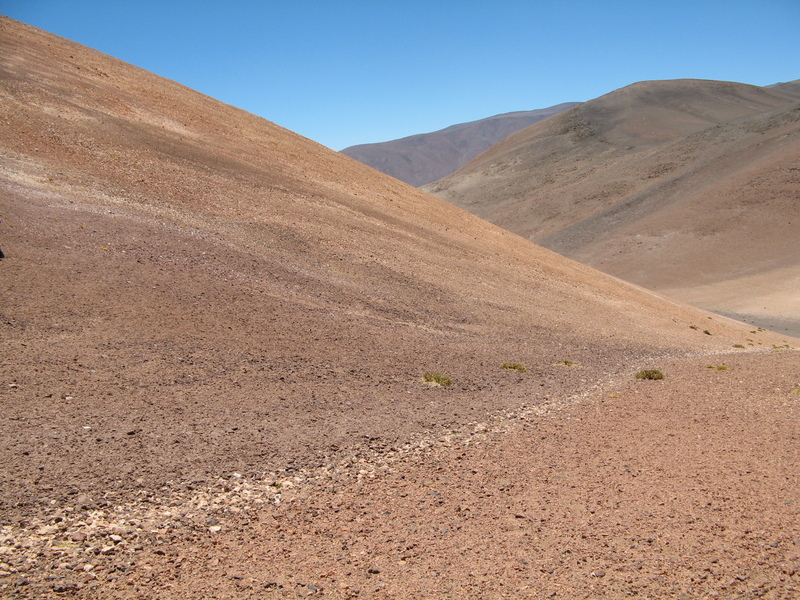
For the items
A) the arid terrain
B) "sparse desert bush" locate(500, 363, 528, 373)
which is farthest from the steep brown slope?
"sparse desert bush" locate(500, 363, 528, 373)

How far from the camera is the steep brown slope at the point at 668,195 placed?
5112cm

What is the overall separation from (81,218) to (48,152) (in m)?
5.59

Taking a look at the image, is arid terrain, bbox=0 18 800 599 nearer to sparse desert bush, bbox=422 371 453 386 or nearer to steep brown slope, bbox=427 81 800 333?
sparse desert bush, bbox=422 371 453 386

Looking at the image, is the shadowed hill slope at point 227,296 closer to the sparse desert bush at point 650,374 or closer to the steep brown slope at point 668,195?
the sparse desert bush at point 650,374

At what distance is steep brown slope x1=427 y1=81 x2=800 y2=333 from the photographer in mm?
51125

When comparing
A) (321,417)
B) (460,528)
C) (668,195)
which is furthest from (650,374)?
(668,195)

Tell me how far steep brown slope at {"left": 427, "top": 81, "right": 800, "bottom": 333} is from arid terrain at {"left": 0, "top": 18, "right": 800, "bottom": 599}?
29.5m

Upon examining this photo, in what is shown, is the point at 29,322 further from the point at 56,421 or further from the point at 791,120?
the point at 791,120

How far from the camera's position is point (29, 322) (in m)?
11.4

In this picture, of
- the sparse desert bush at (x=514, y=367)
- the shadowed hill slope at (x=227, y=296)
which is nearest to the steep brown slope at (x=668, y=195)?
the shadowed hill slope at (x=227, y=296)

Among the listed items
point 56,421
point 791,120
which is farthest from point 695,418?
point 791,120

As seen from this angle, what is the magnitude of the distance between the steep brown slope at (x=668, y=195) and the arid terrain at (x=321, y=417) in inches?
1160

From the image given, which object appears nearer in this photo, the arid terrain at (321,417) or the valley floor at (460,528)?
the valley floor at (460,528)

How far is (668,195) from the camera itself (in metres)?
68.1
